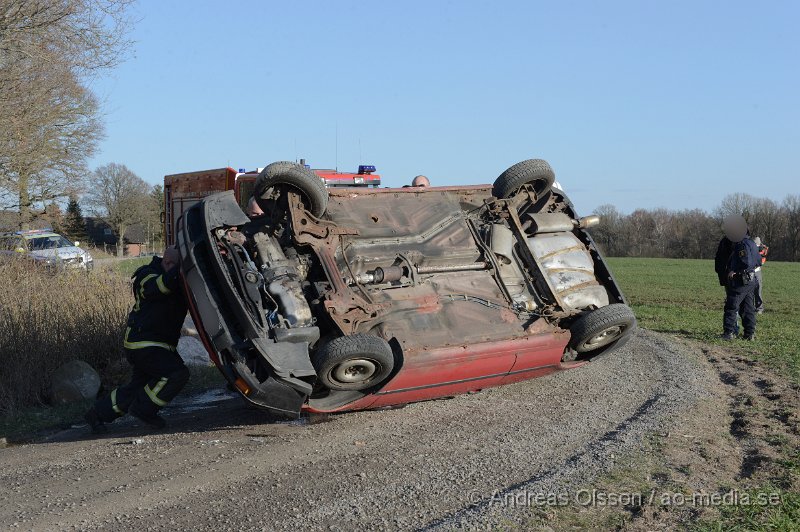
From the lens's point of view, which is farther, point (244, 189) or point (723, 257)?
point (244, 189)

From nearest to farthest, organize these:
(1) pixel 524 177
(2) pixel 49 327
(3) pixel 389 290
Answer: (3) pixel 389 290
(1) pixel 524 177
(2) pixel 49 327

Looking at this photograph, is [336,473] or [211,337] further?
[211,337]

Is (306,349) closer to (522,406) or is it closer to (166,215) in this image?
(522,406)

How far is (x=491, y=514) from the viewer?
3775mm

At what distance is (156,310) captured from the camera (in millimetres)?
5773

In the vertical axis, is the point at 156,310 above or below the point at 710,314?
above

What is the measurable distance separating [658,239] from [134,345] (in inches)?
1783

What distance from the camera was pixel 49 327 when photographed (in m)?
7.65

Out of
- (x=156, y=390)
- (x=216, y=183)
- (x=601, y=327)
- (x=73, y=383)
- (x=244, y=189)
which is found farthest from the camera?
(x=216, y=183)

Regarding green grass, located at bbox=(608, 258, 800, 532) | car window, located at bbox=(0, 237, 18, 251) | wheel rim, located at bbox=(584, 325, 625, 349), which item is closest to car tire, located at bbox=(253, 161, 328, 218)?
wheel rim, located at bbox=(584, 325, 625, 349)

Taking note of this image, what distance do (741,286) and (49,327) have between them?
8024 millimetres

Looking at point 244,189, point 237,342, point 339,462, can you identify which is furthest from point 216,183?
point 339,462

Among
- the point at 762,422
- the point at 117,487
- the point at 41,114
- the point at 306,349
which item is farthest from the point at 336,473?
the point at 41,114

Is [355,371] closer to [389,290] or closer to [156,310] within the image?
[389,290]
